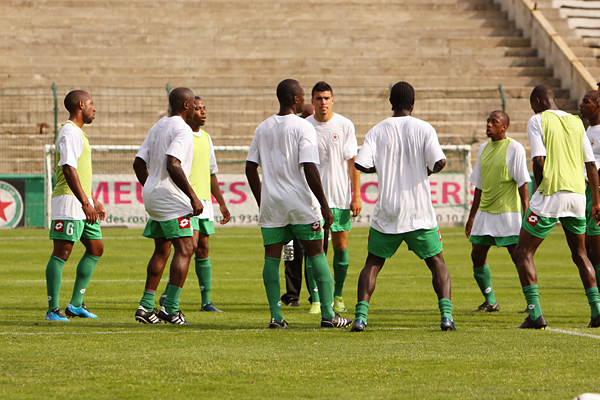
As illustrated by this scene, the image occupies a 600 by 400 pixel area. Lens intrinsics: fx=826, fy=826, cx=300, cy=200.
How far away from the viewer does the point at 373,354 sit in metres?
5.71

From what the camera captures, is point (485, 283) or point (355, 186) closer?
point (355, 186)

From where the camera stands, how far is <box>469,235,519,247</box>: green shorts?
8531mm

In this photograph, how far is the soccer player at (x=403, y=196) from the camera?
6.54 m

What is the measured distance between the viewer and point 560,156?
6.99 meters

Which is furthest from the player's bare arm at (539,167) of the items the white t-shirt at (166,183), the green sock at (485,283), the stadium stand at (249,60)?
the stadium stand at (249,60)

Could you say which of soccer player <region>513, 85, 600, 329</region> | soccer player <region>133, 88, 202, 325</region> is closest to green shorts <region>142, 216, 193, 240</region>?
soccer player <region>133, 88, 202, 325</region>

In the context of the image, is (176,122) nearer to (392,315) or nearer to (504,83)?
(392,315)

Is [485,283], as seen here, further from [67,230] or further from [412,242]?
[67,230]

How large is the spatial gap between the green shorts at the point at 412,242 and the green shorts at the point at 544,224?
913mm

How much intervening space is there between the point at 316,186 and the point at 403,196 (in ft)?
2.30

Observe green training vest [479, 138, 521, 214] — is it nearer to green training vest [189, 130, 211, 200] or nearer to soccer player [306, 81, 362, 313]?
soccer player [306, 81, 362, 313]

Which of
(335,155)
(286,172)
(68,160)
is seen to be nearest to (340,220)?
(335,155)

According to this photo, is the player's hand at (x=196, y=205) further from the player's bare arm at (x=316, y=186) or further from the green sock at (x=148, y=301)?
the player's bare arm at (x=316, y=186)

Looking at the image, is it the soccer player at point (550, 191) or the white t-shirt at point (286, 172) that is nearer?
the white t-shirt at point (286, 172)
